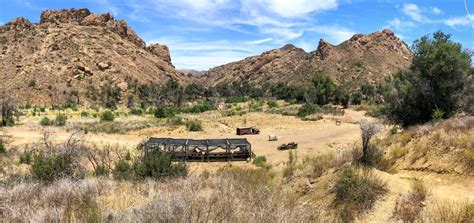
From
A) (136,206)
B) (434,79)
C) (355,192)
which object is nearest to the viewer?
(136,206)

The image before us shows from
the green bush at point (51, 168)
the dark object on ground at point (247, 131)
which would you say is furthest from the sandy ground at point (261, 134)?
the green bush at point (51, 168)

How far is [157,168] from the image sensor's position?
11.9 meters

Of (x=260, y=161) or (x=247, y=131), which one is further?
(x=247, y=131)

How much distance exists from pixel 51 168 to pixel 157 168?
3072 millimetres

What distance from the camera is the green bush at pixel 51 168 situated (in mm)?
11232

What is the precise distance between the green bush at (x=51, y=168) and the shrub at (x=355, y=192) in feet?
24.3

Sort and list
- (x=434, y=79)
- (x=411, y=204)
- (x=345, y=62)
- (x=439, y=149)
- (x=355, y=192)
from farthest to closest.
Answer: (x=345, y=62)
(x=434, y=79)
(x=439, y=149)
(x=355, y=192)
(x=411, y=204)

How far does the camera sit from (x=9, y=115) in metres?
40.1

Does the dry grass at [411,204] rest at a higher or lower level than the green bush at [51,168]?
lower

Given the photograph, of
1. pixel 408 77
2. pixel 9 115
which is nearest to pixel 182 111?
pixel 9 115

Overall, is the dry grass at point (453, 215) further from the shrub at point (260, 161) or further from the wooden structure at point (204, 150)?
the wooden structure at point (204, 150)

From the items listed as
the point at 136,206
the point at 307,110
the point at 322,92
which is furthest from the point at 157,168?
the point at 322,92

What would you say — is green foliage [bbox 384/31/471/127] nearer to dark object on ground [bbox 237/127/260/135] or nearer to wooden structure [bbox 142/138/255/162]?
wooden structure [bbox 142/138/255/162]

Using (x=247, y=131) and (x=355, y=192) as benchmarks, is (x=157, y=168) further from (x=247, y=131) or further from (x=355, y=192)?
(x=247, y=131)
